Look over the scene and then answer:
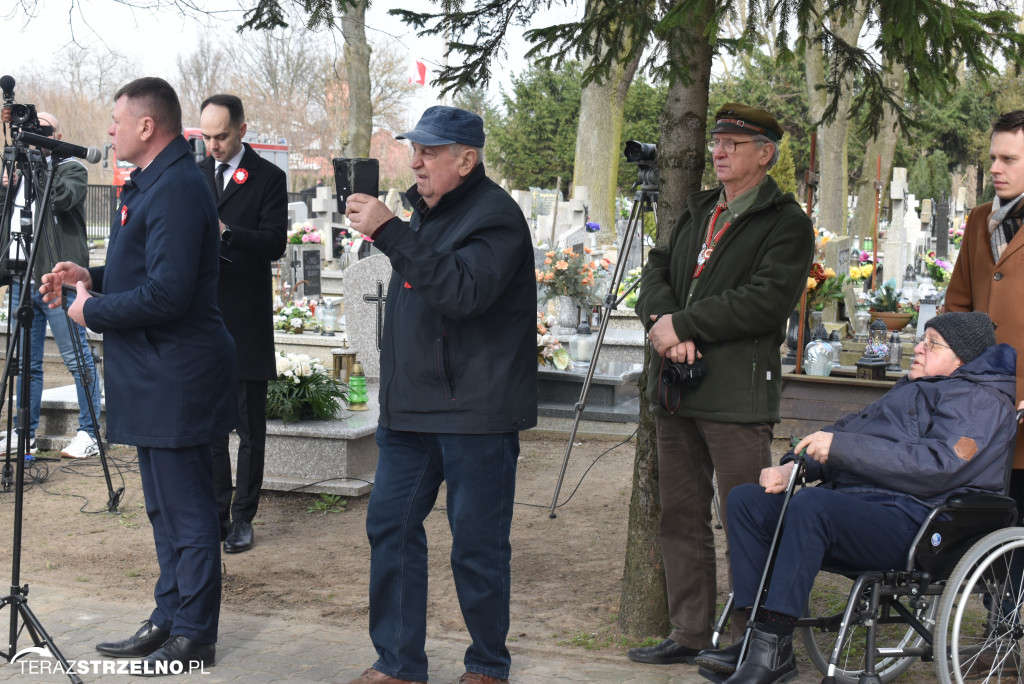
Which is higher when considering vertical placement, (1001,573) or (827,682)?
(1001,573)

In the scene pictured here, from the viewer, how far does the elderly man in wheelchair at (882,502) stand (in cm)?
334

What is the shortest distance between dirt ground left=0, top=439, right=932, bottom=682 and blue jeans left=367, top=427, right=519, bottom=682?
29.4 inches

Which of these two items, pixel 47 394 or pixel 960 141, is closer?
pixel 47 394

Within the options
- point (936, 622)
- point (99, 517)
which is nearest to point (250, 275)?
point (99, 517)

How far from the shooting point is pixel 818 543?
10.9 ft

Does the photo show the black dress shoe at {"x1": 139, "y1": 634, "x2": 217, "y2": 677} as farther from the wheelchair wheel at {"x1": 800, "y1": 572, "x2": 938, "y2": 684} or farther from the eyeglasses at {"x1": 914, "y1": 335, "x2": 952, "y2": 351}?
the eyeglasses at {"x1": 914, "y1": 335, "x2": 952, "y2": 351}

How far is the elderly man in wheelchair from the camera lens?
3336mm

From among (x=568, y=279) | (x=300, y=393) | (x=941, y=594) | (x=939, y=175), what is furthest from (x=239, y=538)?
(x=939, y=175)

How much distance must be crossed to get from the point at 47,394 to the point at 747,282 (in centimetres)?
577

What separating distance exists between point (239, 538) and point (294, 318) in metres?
4.74

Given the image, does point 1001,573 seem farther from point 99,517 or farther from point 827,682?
point 99,517

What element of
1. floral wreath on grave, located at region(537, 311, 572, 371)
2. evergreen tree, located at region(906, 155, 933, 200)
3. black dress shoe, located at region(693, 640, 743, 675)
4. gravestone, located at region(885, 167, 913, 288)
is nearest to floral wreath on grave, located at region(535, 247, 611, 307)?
floral wreath on grave, located at region(537, 311, 572, 371)

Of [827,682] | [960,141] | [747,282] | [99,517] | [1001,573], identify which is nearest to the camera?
[827,682]

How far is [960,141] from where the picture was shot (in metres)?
39.9
